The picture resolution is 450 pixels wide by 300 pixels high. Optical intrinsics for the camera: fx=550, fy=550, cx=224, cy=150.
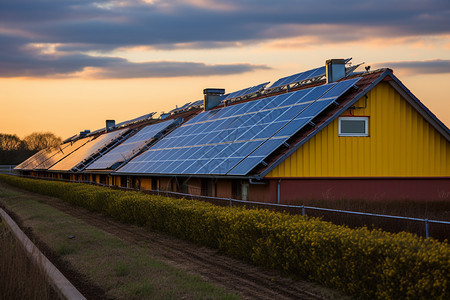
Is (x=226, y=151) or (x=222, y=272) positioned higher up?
(x=226, y=151)

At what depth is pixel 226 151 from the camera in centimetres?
2561

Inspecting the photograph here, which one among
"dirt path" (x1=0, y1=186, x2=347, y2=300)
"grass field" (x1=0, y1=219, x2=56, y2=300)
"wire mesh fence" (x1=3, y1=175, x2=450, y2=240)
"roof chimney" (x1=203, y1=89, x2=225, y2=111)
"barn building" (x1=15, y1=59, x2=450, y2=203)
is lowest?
"dirt path" (x1=0, y1=186, x2=347, y2=300)

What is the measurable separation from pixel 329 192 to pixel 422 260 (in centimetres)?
1398

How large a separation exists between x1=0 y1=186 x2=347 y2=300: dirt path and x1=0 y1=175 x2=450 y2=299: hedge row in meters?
0.27

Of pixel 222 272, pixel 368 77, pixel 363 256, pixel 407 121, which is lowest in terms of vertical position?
pixel 222 272

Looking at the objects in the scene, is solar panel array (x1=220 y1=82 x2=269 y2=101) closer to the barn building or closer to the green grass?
the barn building

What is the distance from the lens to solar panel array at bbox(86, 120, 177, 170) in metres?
41.5

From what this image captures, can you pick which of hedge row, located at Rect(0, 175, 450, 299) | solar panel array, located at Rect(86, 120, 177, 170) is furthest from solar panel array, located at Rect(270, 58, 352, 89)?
hedge row, located at Rect(0, 175, 450, 299)

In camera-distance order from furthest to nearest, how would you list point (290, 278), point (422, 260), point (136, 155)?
1. point (136, 155)
2. point (290, 278)
3. point (422, 260)

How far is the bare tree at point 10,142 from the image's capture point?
148 m

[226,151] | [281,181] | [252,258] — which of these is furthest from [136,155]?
[252,258]

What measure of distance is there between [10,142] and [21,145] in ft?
10.5

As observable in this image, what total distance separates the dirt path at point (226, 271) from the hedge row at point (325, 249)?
10.5 inches

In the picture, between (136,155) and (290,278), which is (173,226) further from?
(136,155)
